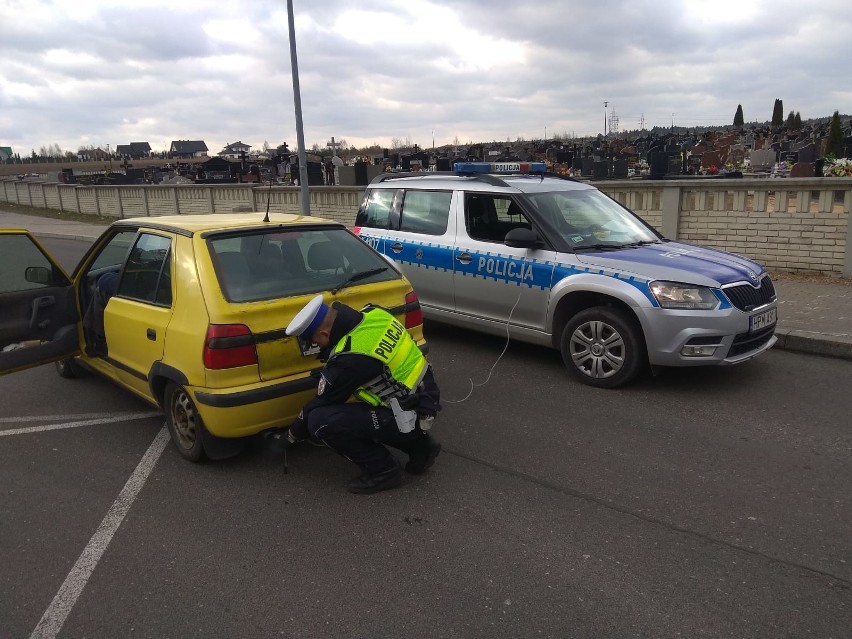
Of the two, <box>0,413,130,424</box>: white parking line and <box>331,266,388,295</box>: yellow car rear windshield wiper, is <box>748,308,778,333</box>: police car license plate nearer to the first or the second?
<box>331,266,388,295</box>: yellow car rear windshield wiper

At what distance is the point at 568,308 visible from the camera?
19.5 feet

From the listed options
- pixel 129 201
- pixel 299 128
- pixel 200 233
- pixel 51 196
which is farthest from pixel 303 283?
pixel 51 196

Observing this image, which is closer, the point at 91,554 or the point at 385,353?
the point at 91,554

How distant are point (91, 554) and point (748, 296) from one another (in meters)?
4.87

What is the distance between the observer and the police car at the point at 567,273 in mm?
5250

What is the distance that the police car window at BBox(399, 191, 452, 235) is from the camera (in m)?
6.93

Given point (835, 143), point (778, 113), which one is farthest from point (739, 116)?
point (835, 143)

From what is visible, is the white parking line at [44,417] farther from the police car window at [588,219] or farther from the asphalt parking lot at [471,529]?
the police car window at [588,219]

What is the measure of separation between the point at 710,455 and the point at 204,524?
3.08 m

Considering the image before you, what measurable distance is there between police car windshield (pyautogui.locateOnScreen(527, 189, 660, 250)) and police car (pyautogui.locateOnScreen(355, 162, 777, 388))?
0.01 metres

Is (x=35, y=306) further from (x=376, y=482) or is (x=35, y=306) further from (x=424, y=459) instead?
(x=424, y=459)

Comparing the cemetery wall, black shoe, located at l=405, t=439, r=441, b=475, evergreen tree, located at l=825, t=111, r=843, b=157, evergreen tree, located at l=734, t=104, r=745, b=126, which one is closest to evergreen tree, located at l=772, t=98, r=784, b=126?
evergreen tree, located at l=734, t=104, r=745, b=126

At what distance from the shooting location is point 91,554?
3.38m

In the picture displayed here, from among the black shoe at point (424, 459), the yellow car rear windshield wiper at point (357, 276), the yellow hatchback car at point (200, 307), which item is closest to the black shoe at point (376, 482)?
the black shoe at point (424, 459)
